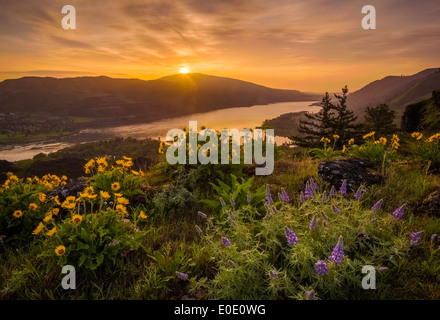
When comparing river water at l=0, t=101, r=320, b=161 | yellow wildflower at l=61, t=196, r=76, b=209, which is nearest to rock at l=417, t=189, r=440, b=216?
yellow wildflower at l=61, t=196, r=76, b=209

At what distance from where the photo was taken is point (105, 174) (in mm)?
5395

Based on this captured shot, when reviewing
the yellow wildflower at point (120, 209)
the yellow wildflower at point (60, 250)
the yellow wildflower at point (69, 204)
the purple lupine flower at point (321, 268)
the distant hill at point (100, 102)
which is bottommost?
the yellow wildflower at point (60, 250)

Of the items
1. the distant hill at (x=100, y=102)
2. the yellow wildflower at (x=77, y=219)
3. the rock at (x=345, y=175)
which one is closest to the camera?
the yellow wildflower at (x=77, y=219)

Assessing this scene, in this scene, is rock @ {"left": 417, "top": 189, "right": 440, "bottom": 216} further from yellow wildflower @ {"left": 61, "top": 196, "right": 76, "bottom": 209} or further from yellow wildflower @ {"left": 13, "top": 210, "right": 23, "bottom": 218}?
yellow wildflower @ {"left": 13, "top": 210, "right": 23, "bottom": 218}

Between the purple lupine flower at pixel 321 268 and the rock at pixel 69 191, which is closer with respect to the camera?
the purple lupine flower at pixel 321 268

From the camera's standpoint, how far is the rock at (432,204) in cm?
415

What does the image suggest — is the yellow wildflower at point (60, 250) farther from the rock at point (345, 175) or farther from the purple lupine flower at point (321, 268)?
the rock at point (345, 175)

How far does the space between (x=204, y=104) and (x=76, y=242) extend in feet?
604

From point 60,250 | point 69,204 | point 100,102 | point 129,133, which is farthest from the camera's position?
point 100,102

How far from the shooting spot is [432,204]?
422cm

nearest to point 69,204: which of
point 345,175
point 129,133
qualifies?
point 345,175

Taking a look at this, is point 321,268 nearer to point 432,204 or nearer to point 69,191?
point 432,204

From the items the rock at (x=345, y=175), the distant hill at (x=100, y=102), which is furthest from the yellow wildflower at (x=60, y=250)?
the distant hill at (x=100, y=102)
